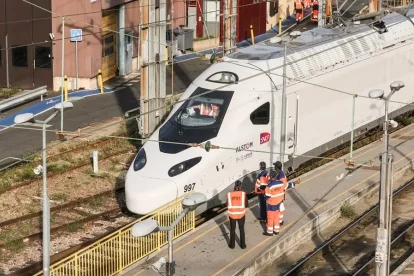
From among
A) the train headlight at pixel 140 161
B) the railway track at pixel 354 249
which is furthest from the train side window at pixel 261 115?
the railway track at pixel 354 249

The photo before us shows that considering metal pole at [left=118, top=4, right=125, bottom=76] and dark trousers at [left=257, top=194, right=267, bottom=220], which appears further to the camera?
metal pole at [left=118, top=4, right=125, bottom=76]

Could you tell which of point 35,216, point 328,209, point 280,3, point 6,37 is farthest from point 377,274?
point 280,3

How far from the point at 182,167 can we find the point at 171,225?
180 inches

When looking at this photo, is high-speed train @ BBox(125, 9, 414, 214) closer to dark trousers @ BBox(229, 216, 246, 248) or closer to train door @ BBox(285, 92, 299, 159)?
train door @ BBox(285, 92, 299, 159)

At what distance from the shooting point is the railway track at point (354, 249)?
21.4m

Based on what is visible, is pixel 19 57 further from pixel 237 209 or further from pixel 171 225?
pixel 171 225

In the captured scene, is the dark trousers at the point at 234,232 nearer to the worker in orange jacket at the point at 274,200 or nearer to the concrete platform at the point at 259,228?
the concrete platform at the point at 259,228

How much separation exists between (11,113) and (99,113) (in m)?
3.07

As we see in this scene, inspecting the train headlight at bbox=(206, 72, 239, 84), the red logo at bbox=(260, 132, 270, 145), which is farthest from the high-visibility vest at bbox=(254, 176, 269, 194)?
the train headlight at bbox=(206, 72, 239, 84)

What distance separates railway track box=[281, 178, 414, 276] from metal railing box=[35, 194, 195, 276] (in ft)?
9.29

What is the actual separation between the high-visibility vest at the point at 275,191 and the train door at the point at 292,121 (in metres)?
3.59

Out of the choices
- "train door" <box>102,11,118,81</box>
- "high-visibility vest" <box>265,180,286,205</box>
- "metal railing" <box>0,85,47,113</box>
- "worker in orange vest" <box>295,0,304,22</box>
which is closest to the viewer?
"high-visibility vest" <box>265,180,286,205</box>

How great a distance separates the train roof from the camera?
998 inches

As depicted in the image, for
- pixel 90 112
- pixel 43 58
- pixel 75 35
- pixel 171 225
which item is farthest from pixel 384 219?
pixel 43 58
